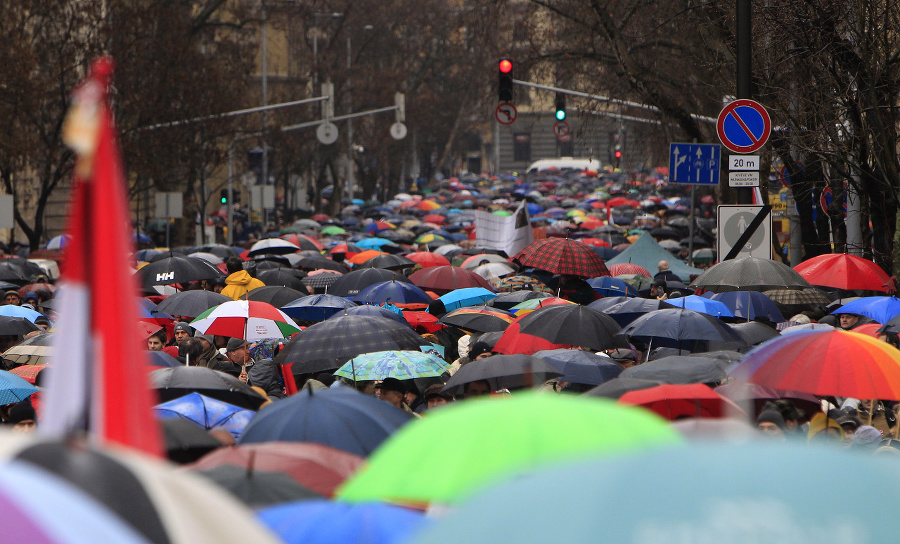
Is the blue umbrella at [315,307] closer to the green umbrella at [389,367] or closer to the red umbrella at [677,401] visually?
the green umbrella at [389,367]

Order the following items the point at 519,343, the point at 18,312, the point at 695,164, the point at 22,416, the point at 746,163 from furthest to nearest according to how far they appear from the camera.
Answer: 1. the point at 695,164
2. the point at 18,312
3. the point at 746,163
4. the point at 519,343
5. the point at 22,416

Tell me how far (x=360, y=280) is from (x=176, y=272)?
2412 mm

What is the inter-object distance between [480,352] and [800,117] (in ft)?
23.1

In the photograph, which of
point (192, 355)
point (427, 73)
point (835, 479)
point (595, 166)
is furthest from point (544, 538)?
point (595, 166)

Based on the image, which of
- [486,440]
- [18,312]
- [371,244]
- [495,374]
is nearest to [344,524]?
[486,440]

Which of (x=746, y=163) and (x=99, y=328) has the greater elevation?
(x=746, y=163)

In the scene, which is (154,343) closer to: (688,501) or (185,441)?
(185,441)

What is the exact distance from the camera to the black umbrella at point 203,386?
7.35 metres

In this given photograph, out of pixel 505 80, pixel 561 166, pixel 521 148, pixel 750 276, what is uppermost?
pixel 521 148

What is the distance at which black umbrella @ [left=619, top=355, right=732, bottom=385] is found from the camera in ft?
24.5

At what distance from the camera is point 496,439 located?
10.2 ft

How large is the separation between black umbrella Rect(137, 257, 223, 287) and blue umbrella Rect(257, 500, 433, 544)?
12917mm

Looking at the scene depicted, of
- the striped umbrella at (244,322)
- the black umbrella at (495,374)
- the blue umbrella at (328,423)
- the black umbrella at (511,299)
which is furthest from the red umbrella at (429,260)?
the blue umbrella at (328,423)

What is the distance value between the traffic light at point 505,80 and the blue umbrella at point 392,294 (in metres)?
9.99
